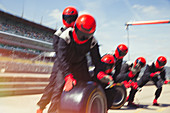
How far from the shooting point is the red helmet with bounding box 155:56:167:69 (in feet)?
19.9

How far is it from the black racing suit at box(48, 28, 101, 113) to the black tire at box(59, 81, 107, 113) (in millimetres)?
237

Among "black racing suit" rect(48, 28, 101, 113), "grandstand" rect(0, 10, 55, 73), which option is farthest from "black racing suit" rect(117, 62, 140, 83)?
"grandstand" rect(0, 10, 55, 73)

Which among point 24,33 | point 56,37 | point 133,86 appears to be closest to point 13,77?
point 133,86

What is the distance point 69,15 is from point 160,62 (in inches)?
163

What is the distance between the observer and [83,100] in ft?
7.13

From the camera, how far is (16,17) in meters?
37.5

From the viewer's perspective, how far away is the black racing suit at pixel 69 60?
97.6 inches

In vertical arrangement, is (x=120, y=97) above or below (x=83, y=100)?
below

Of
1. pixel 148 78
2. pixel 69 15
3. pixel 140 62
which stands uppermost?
pixel 69 15

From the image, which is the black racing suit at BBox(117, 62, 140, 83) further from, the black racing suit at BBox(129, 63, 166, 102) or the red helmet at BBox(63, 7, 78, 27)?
the red helmet at BBox(63, 7, 78, 27)

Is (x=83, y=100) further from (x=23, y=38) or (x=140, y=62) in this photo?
(x=23, y=38)

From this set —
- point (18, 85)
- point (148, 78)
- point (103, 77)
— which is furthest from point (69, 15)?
point (18, 85)

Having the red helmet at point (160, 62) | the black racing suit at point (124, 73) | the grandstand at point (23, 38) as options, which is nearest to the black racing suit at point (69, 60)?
the black racing suit at point (124, 73)

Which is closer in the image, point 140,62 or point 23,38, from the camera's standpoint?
point 140,62
